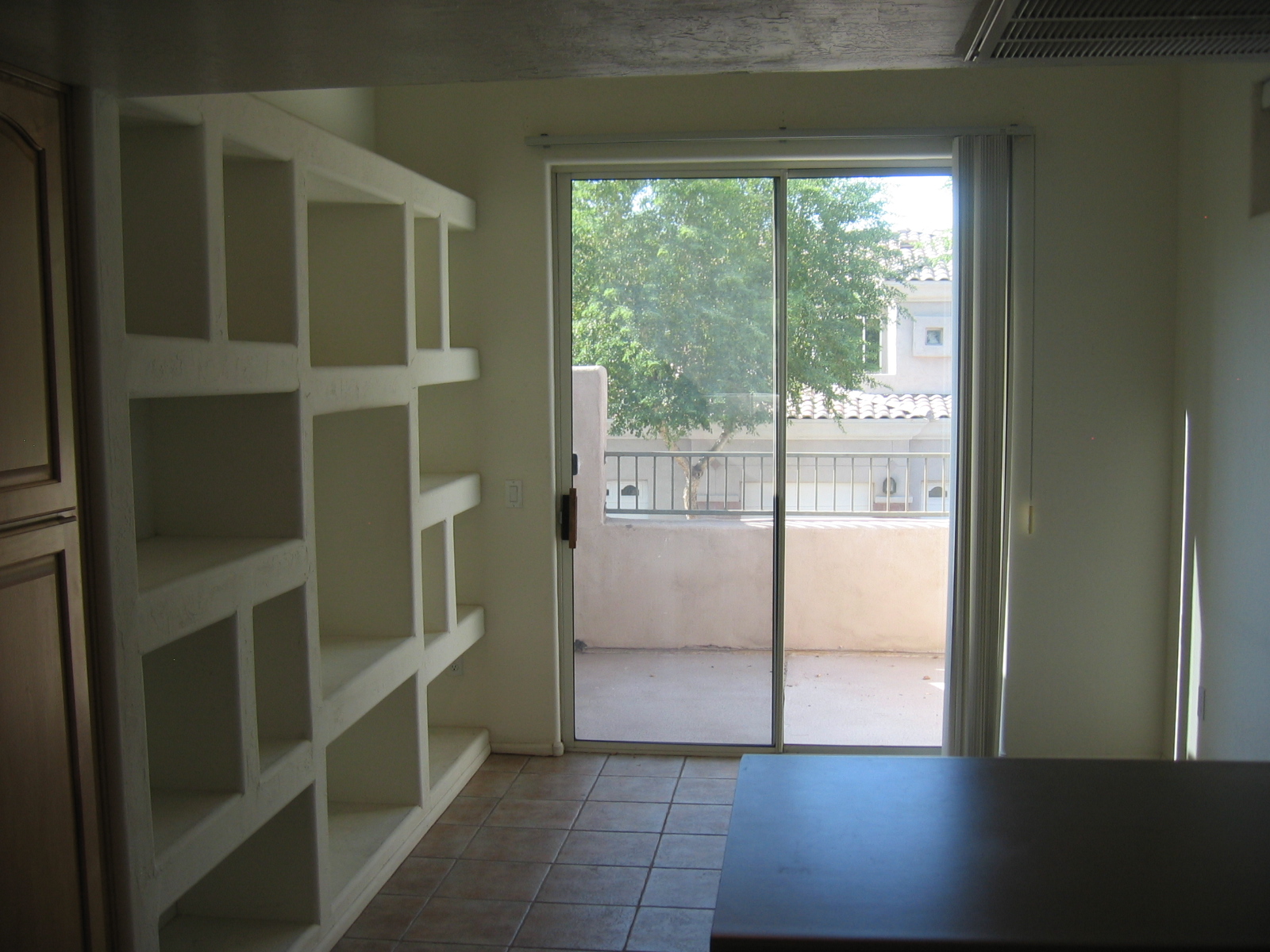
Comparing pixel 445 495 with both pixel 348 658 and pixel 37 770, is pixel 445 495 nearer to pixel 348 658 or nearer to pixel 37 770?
pixel 348 658

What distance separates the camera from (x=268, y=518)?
2.96 m

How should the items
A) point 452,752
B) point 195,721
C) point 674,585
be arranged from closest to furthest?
point 195,721, point 452,752, point 674,585

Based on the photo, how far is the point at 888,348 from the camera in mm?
4527

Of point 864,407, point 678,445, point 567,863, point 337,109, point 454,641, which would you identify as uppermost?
point 337,109

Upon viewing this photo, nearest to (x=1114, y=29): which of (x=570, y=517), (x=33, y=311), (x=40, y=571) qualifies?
(x=33, y=311)

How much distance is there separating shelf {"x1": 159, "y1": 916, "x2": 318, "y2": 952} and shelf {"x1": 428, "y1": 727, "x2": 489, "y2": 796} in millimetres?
1005

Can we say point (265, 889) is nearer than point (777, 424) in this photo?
Yes

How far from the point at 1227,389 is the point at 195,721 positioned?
11.2ft

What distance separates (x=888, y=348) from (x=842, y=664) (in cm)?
176

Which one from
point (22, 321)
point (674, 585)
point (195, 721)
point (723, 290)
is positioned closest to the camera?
point (22, 321)

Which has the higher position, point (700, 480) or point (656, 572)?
point (700, 480)

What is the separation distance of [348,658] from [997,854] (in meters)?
2.30

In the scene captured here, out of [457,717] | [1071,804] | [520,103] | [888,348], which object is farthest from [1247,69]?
[457,717]

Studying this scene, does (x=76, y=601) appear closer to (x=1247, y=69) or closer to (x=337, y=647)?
(x=337, y=647)
